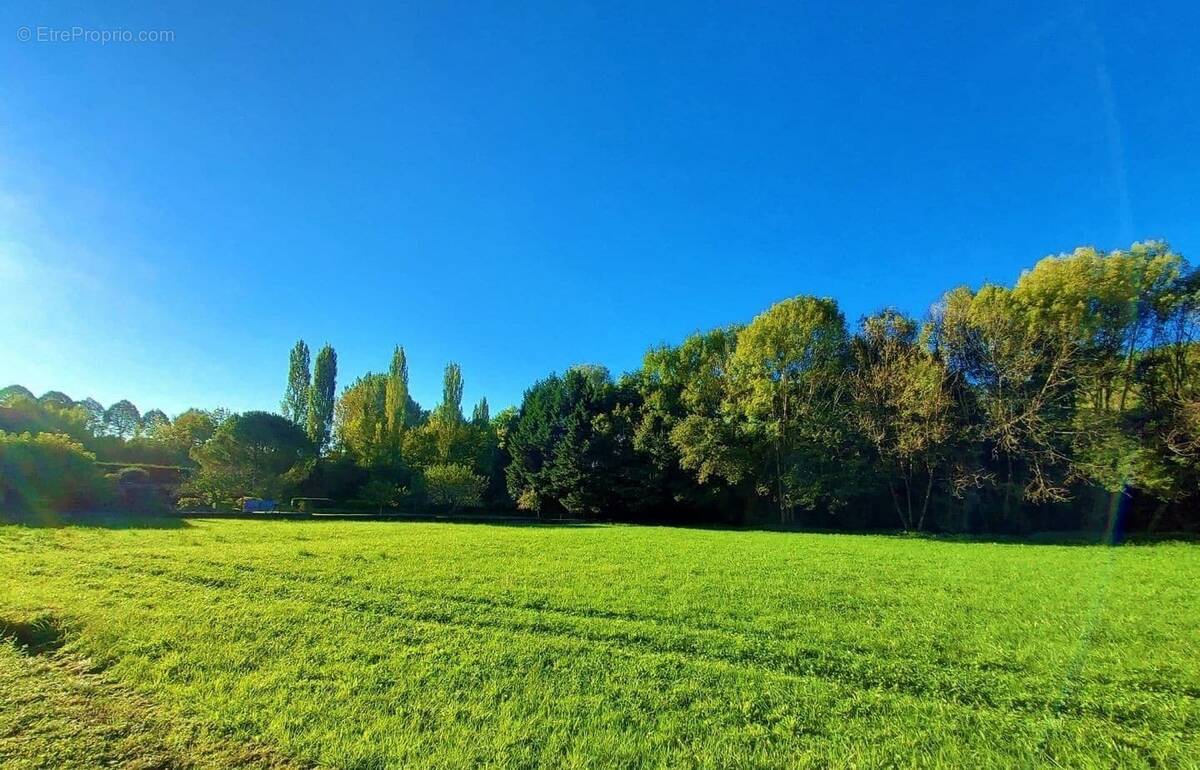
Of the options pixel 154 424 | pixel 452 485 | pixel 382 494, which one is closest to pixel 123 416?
pixel 154 424

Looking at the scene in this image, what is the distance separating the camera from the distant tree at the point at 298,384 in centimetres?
5069

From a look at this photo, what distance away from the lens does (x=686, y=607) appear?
7.32 m

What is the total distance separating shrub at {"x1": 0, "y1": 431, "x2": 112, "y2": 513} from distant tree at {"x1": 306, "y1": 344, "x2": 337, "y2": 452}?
71.8 feet

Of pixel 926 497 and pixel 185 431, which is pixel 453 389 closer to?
pixel 185 431

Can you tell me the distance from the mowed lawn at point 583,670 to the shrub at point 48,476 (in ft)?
61.0

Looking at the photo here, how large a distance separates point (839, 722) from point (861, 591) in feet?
19.3

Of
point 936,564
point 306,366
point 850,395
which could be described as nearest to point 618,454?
point 850,395

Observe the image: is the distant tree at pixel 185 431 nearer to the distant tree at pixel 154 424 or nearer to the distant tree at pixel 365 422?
the distant tree at pixel 154 424

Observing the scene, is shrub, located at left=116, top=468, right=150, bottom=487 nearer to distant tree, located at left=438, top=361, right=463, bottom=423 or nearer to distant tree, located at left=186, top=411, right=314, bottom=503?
distant tree, located at left=186, top=411, right=314, bottom=503

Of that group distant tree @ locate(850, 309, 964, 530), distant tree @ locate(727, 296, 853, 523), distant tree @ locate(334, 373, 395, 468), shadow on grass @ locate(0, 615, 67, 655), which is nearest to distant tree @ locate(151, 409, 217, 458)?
distant tree @ locate(334, 373, 395, 468)

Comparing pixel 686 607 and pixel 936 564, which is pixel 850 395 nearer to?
pixel 936 564

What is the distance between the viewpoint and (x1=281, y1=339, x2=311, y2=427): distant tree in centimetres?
5069

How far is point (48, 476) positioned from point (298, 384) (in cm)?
2883

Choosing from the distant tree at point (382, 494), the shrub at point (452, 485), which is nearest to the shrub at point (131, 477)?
the distant tree at point (382, 494)
